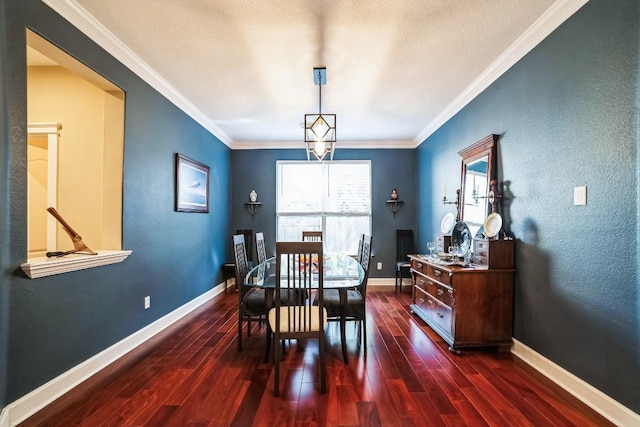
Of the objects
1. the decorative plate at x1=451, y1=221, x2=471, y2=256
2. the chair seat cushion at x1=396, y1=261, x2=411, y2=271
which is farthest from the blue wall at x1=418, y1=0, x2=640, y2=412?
the chair seat cushion at x1=396, y1=261, x2=411, y2=271

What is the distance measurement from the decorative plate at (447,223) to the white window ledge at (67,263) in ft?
11.9

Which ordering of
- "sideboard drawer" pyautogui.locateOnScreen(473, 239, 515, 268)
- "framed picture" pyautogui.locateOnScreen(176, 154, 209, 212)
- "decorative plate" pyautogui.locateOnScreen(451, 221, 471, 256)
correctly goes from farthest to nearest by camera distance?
"framed picture" pyautogui.locateOnScreen(176, 154, 209, 212) → "decorative plate" pyautogui.locateOnScreen(451, 221, 471, 256) → "sideboard drawer" pyautogui.locateOnScreen(473, 239, 515, 268)

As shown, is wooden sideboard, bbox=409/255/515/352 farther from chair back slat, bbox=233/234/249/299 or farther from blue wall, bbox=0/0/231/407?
blue wall, bbox=0/0/231/407

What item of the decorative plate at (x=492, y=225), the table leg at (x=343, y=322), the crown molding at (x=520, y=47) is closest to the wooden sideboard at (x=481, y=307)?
the decorative plate at (x=492, y=225)

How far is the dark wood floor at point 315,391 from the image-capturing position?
1709 millimetres

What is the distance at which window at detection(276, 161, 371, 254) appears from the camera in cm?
536

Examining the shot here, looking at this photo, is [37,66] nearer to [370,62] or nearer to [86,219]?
[86,219]

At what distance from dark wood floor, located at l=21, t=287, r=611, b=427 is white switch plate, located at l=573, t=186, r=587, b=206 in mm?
1303

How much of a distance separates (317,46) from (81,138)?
2.35 meters

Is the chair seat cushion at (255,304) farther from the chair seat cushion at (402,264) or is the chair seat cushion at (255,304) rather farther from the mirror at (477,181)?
the chair seat cushion at (402,264)

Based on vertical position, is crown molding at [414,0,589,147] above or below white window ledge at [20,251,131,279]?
above

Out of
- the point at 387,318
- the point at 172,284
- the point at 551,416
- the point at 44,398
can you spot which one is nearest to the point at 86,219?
the point at 172,284

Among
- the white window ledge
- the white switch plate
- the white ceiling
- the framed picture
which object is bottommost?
the white window ledge

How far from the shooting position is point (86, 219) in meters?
2.64
